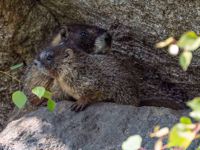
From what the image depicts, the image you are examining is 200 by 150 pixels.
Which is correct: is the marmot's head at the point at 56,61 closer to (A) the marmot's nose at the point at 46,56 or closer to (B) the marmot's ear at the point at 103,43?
(A) the marmot's nose at the point at 46,56

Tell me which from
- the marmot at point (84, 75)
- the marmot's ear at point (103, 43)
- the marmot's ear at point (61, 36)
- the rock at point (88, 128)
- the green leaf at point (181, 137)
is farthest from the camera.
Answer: the marmot's ear at point (61, 36)

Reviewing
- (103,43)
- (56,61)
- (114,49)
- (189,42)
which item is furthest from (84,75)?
(189,42)

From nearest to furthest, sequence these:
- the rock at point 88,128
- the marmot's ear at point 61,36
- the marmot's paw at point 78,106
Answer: the rock at point 88,128 < the marmot's paw at point 78,106 < the marmot's ear at point 61,36

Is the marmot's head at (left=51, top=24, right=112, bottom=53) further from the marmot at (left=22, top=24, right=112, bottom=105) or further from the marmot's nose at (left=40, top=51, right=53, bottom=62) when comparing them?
the marmot's nose at (left=40, top=51, right=53, bottom=62)

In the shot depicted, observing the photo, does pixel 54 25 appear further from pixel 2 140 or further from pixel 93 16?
pixel 2 140

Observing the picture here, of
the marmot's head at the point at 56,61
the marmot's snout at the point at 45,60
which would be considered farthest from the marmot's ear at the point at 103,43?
the marmot's snout at the point at 45,60

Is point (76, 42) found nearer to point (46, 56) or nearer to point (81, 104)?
point (46, 56)
